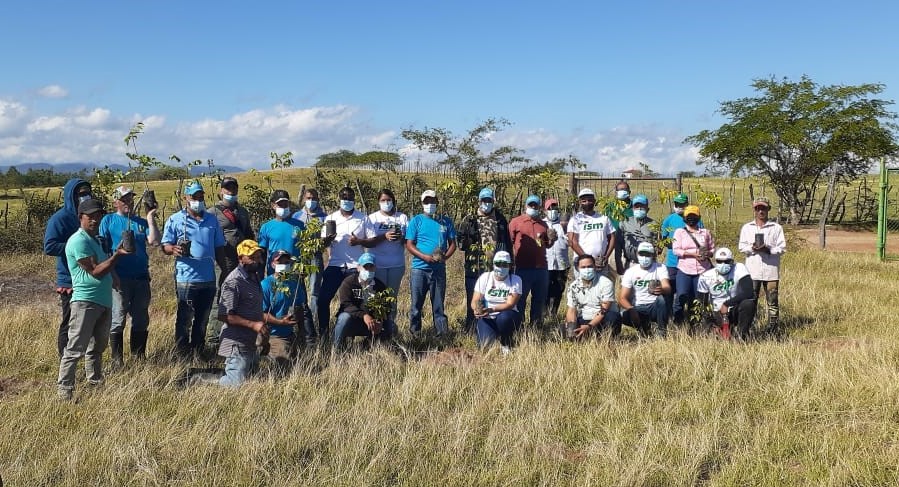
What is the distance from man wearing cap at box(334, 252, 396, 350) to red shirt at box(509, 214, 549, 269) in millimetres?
1737

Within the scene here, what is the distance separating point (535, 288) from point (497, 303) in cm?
96

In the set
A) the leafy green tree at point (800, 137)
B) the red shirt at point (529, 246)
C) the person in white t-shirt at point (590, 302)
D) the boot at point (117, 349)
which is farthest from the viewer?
the leafy green tree at point (800, 137)

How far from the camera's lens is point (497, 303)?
7.29m

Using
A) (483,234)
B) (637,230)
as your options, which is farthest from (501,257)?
(637,230)

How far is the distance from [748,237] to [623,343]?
87.5 inches

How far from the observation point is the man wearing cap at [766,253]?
8039mm

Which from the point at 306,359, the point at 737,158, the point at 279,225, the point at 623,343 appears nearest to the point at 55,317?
the point at 279,225

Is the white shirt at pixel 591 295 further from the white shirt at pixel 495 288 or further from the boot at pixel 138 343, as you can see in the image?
the boot at pixel 138 343

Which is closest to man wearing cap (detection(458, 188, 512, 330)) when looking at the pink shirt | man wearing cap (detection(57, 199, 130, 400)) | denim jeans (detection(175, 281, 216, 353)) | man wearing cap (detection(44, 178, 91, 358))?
the pink shirt

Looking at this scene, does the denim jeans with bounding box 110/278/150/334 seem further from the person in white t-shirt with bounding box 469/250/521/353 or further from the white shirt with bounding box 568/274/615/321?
the white shirt with bounding box 568/274/615/321

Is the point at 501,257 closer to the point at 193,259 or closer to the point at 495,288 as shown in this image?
the point at 495,288

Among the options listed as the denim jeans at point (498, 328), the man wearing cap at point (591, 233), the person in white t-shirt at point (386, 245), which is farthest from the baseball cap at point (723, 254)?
the person in white t-shirt at point (386, 245)

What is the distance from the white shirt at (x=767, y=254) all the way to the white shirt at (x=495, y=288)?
280 centimetres

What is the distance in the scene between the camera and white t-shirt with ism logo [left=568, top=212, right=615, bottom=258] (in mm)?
7969
